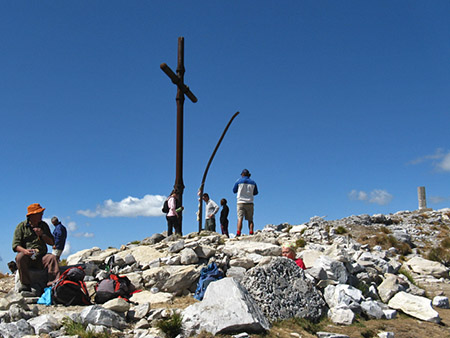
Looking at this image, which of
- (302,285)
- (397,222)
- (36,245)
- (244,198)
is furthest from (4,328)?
(397,222)

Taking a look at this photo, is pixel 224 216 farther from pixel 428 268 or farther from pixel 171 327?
pixel 171 327

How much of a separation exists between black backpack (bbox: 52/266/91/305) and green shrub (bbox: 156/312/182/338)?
2.15 m

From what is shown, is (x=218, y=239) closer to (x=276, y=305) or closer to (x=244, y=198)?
(x=244, y=198)

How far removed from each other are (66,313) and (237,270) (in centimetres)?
374

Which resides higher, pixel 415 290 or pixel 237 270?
pixel 237 270

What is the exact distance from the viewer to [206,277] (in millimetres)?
8594

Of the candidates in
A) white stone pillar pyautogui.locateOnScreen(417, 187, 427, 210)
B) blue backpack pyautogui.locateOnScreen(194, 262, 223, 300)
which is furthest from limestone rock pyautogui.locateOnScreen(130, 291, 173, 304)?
white stone pillar pyautogui.locateOnScreen(417, 187, 427, 210)

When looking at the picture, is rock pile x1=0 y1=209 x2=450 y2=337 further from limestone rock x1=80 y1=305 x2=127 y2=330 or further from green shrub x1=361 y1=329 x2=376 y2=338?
green shrub x1=361 y1=329 x2=376 y2=338

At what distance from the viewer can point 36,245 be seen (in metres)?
8.53

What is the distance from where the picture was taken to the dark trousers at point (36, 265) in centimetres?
823

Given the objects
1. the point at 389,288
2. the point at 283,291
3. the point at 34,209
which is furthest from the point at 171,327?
the point at 389,288

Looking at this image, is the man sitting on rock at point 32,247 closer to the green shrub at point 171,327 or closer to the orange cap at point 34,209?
the orange cap at point 34,209

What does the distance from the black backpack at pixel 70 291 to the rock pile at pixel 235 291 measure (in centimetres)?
20

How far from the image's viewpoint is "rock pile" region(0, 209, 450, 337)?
6359mm
